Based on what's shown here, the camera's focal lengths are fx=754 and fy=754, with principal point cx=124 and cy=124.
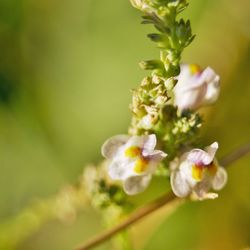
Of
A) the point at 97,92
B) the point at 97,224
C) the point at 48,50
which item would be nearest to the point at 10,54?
the point at 48,50

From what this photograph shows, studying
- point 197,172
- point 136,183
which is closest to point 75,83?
point 136,183

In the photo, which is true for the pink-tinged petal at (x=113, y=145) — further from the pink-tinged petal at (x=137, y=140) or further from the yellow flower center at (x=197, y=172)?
the yellow flower center at (x=197, y=172)

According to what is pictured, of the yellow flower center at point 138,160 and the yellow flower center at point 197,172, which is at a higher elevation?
the yellow flower center at point 138,160

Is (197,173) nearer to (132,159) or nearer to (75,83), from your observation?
(132,159)

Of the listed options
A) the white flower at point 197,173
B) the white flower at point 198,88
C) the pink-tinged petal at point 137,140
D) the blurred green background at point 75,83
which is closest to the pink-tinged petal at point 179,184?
the white flower at point 197,173

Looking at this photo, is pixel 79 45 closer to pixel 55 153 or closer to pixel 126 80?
pixel 126 80

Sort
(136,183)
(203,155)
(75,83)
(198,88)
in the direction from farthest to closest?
(75,83) < (198,88) < (136,183) < (203,155)

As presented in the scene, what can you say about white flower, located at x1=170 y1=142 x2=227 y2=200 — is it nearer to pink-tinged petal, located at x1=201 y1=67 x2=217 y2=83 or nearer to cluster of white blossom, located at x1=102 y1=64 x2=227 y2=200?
cluster of white blossom, located at x1=102 y1=64 x2=227 y2=200
